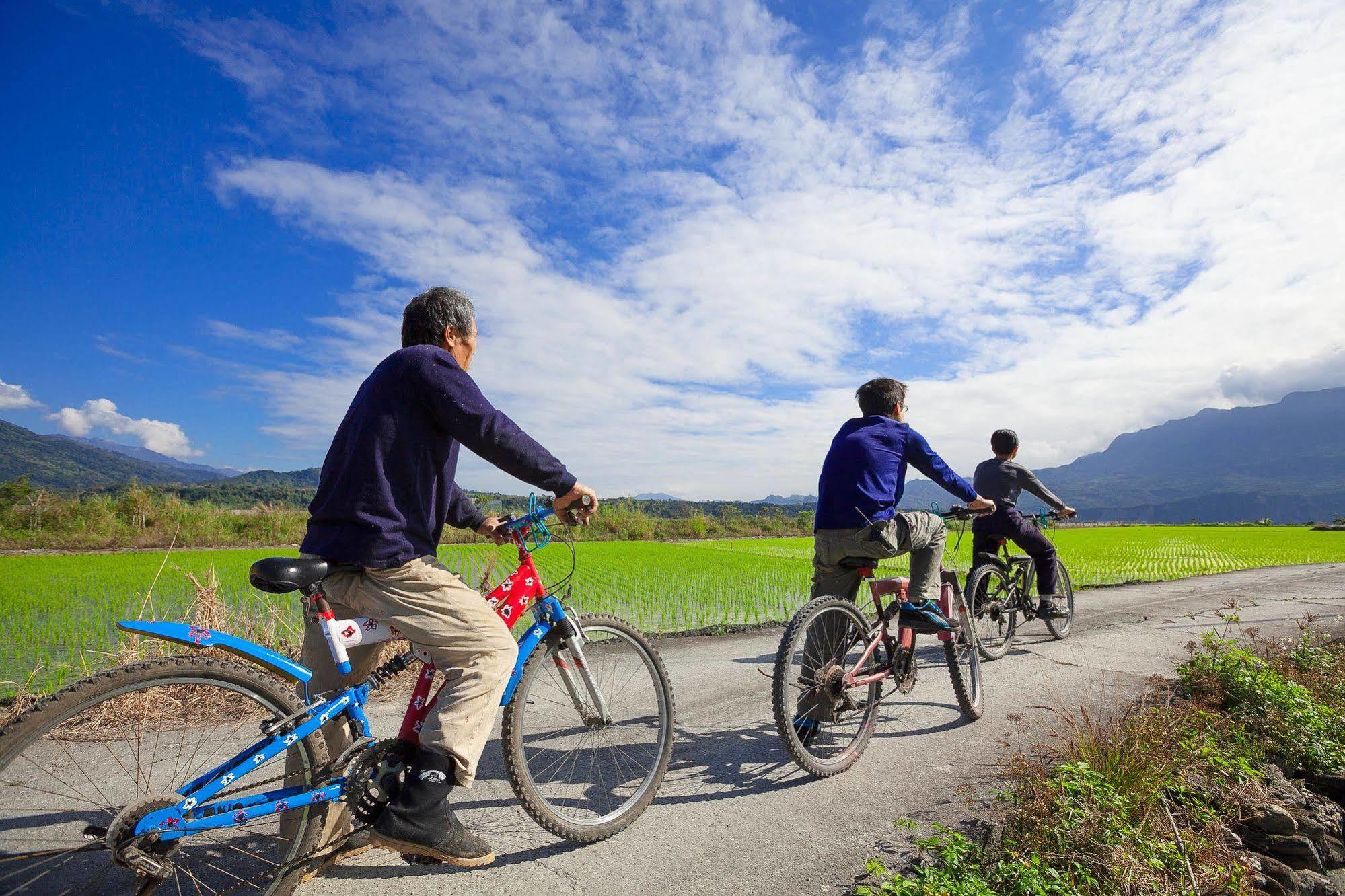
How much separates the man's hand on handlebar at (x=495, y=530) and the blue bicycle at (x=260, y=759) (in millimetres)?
117

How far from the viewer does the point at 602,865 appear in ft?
8.30

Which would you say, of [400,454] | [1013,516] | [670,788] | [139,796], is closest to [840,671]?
[670,788]

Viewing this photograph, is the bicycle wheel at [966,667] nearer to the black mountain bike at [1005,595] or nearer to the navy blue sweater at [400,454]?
the black mountain bike at [1005,595]

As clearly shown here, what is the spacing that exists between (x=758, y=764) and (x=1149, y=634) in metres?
6.11

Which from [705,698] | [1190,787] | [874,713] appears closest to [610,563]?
[705,698]

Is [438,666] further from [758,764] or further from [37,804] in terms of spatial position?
[758,764]

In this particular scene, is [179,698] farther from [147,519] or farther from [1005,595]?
[147,519]

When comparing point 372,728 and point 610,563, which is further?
point 610,563

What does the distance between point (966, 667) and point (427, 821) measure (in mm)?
3551

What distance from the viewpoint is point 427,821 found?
2234mm

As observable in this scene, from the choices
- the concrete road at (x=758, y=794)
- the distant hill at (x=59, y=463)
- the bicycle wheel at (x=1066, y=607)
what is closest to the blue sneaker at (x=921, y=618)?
the concrete road at (x=758, y=794)

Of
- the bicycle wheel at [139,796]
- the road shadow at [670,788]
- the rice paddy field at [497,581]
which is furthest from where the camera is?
the rice paddy field at [497,581]

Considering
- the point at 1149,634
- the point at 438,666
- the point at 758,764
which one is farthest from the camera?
the point at 1149,634

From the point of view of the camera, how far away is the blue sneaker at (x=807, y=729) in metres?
3.63
